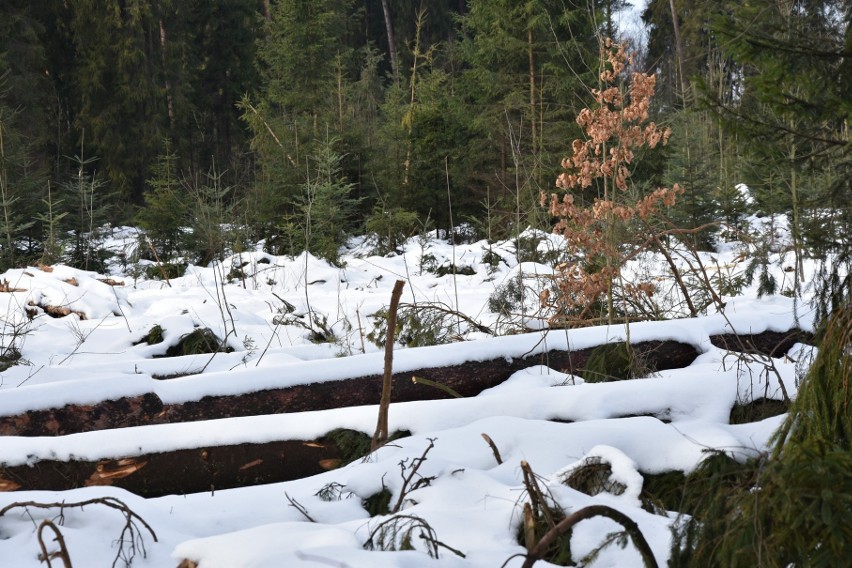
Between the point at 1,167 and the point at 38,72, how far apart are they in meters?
11.9

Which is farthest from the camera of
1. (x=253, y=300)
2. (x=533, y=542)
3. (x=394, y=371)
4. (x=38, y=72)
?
(x=38, y=72)

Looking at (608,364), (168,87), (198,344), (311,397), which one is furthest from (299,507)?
(168,87)

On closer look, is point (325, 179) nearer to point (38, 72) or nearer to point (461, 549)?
point (461, 549)

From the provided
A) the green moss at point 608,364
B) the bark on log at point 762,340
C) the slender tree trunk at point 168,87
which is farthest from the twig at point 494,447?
the slender tree trunk at point 168,87

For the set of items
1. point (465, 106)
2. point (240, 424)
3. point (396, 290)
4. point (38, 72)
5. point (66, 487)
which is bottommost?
point (66, 487)

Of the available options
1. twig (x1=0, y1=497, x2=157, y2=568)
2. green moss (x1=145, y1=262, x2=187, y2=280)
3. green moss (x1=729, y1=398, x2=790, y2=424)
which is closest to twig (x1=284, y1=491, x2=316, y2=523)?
twig (x1=0, y1=497, x2=157, y2=568)

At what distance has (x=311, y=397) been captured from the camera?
3502 millimetres

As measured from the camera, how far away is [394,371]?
3539 millimetres

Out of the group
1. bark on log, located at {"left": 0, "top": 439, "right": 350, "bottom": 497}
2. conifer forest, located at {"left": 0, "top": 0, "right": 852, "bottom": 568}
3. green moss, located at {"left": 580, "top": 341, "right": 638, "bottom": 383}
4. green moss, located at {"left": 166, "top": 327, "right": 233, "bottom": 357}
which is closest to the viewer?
conifer forest, located at {"left": 0, "top": 0, "right": 852, "bottom": 568}

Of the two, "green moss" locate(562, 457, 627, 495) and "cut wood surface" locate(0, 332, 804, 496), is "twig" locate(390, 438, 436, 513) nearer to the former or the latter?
"green moss" locate(562, 457, 627, 495)

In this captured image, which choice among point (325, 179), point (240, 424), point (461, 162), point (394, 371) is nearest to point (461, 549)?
point (240, 424)

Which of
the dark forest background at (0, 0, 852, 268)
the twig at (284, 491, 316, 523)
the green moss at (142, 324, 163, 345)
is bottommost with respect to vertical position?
the twig at (284, 491, 316, 523)

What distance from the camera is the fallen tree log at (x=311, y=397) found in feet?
10.7

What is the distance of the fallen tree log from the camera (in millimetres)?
3275
